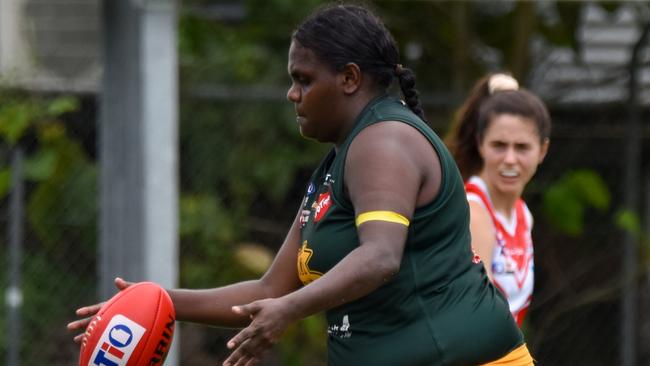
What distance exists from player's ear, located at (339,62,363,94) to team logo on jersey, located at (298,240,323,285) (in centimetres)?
45

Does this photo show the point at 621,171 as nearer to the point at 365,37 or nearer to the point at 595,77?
the point at 595,77

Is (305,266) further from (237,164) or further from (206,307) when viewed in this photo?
(237,164)

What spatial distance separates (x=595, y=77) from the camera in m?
8.09

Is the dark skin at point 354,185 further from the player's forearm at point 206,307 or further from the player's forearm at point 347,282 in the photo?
the player's forearm at point 206,307

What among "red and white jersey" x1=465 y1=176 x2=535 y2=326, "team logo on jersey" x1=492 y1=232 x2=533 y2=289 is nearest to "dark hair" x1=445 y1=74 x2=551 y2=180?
"red and white jersey" x1=465 y1=176 x2=535 y2=326

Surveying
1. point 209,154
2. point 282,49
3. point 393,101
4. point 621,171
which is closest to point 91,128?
point 209,154

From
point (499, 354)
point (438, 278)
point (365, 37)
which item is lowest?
point (499, 354)

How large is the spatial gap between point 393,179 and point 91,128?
4174 mm

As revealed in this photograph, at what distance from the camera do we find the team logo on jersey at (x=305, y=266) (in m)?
3.27

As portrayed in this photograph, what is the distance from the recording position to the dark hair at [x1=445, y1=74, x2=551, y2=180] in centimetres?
442

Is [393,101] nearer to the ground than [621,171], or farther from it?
farther from it

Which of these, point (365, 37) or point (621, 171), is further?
point (621, 171)

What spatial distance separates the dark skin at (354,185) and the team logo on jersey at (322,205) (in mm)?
126

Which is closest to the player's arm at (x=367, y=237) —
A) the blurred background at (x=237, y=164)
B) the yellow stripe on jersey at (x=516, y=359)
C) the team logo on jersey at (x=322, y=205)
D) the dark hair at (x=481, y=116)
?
the team logo on jersey at (x=322, y=205)
